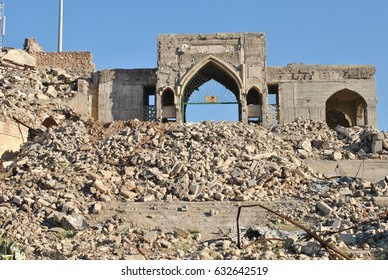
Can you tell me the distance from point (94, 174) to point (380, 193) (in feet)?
22.0

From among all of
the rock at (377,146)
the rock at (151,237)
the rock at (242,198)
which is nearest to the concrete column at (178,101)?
the rock at (377,146)

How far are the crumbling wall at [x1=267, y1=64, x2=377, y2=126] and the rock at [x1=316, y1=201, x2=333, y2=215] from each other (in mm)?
9265

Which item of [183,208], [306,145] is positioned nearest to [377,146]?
[306,145]

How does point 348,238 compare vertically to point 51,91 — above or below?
below

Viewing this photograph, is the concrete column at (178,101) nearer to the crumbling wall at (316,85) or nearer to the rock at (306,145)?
the crumbling wall at (316,85)

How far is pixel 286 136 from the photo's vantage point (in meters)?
19.1

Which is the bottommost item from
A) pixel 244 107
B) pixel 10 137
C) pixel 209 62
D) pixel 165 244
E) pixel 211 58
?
pixel 165 244

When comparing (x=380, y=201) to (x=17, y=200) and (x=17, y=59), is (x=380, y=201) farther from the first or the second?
(x=17, y=59)

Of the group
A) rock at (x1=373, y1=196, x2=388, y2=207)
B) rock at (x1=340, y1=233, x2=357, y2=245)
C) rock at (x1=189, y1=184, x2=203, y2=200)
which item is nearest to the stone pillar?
rock at (x1=189, y1=184, x2=203, y2=200)

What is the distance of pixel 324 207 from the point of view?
42.0ft

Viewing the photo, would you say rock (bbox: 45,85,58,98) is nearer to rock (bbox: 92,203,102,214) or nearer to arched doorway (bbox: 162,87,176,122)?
arched doorway (bbox: 162,87,176,122)

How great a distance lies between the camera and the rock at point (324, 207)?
12719 mm

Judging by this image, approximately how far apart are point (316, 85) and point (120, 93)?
7251 mm

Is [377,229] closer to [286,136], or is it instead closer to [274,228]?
[274,228]
